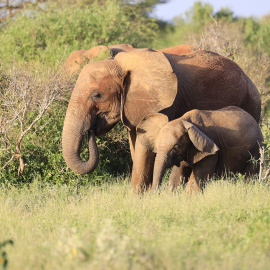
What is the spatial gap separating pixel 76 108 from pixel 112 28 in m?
8.44

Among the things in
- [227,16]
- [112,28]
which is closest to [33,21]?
[112,28]

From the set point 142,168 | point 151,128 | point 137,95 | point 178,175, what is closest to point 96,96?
point 137,95

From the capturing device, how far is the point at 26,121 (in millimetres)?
9367

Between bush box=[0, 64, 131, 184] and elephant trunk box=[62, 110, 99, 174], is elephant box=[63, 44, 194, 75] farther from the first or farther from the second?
elephant trunk box=[62, 110, 99, 174]

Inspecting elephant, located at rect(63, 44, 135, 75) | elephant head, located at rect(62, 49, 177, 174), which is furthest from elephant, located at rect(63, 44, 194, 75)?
elephant head, located at rect(62, 49, 177, 174)

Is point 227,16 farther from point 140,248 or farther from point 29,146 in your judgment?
point 140,248

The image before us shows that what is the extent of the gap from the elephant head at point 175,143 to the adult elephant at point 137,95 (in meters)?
0.36

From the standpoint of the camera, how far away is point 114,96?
7844mm

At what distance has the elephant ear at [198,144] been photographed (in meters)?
7.21

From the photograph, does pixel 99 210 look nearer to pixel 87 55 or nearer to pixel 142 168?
pixel 142 168

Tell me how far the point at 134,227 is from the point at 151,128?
2.02 meters

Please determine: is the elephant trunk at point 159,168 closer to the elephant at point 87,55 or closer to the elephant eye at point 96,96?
the elephant eye at point 96,96

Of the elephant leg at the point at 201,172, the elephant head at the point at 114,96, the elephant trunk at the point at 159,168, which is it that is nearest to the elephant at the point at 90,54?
the elephant head at the point at 114,96

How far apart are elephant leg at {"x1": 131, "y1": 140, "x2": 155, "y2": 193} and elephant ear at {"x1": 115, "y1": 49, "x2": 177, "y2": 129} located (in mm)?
334
